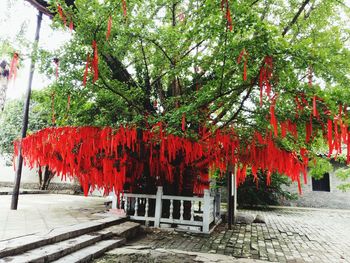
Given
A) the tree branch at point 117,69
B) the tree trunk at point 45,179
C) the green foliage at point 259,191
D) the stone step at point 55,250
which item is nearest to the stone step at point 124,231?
the stone step at point 55,250

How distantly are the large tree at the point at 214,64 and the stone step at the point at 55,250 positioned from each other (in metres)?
3.00

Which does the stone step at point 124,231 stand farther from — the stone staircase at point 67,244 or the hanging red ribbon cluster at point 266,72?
the hanging red ribbon cluster at point 266,72

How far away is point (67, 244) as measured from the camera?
15.5 ft

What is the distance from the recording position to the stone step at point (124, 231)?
6062mm

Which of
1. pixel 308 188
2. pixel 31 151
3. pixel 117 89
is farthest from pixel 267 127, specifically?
pixel 308 188

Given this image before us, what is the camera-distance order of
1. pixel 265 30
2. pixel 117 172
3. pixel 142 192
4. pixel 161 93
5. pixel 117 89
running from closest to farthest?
1. pixel 265 30
2. pixel 117 89
3. pixel 117 172
4. pixel 142 192
5. pixel 161 93

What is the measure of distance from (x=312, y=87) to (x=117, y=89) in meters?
4.54

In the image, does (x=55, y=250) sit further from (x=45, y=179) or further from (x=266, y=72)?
(x=45, y=179)

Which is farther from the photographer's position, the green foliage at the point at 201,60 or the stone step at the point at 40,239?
the green foliage at the point at 201,60

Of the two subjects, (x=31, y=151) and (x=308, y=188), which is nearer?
(x=31, y=151)

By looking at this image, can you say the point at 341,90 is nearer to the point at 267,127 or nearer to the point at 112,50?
the point at 267,127

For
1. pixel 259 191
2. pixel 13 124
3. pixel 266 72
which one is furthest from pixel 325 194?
pixel 13 124

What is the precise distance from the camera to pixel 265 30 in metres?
4.57

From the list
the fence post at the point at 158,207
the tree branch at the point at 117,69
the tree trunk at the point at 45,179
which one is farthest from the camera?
the tree trunk at the point at 45,179
